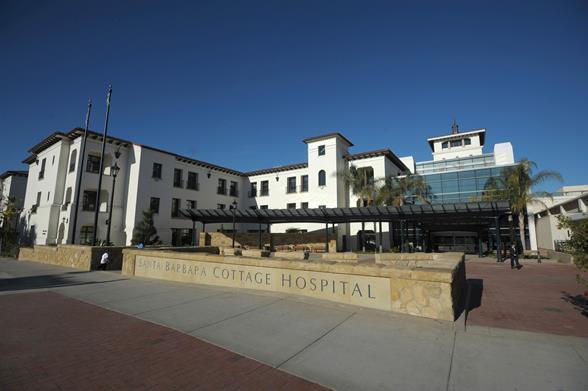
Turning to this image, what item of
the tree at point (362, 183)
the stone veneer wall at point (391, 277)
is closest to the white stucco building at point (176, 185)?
the tree at point (362, 183)

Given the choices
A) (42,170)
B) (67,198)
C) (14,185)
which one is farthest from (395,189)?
(14,185)

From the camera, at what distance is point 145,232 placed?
2845cm

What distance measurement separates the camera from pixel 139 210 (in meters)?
30.6

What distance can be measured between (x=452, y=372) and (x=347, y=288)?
11.3 feet

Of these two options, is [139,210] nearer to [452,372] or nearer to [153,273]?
[153,273]

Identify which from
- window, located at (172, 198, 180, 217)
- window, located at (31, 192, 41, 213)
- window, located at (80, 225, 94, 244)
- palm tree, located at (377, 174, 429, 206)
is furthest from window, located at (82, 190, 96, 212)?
palm tree, located at (377, 174, 429, 206)

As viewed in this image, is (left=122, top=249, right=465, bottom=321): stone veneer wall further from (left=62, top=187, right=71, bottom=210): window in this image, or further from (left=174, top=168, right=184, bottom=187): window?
(left=174, top=168, right=184, bottom=187): window

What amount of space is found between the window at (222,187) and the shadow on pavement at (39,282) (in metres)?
27.2

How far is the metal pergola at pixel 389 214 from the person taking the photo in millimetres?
22281

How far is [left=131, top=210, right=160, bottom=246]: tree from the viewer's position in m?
28.3

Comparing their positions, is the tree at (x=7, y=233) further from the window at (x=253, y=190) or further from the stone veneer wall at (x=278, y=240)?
the window at (x=253, y=190)

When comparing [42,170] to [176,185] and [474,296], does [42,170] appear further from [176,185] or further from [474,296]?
[474,296]

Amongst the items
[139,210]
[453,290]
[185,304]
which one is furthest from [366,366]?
[139,210]

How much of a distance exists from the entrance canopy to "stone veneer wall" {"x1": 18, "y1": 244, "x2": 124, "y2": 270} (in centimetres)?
1159
